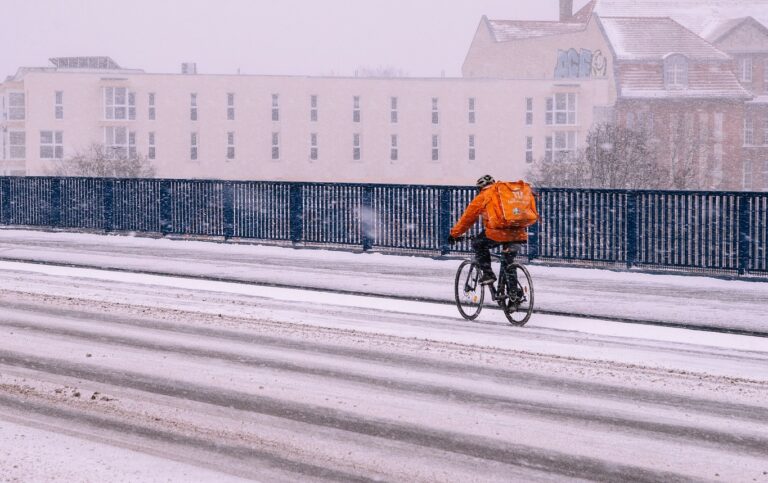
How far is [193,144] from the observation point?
84.4 metres

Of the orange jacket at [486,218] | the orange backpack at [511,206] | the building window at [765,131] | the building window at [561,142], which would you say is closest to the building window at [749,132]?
the building window at [765,131]

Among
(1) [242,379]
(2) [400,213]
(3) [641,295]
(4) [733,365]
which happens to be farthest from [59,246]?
(4) [733,365]

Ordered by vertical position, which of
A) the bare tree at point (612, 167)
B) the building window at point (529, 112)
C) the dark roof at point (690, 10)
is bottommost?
the bare tree at point (612, 167)

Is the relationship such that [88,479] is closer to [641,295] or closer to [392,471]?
[392,471]

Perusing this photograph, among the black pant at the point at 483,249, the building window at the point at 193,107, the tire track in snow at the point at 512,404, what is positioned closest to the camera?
the tire track in snow at the point at 512,404

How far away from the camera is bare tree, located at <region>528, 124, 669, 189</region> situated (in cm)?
5900

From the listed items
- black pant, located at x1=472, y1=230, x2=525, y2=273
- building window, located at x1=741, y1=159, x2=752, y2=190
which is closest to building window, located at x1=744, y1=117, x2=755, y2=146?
building window, located at x1=741, y1=159, x2=752, y2=190

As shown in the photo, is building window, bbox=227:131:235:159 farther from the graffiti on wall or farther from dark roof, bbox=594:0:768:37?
dark roof, bbox=594:0:768:37

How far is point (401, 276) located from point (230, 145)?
6963 cm

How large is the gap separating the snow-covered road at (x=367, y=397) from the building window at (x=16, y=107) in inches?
3076

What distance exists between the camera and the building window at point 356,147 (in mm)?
85938

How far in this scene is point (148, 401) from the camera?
8.00 m

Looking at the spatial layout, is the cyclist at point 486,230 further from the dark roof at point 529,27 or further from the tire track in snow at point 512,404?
the dark roof at point 529,27

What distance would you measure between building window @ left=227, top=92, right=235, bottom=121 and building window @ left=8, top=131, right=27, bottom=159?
54.1 feet
